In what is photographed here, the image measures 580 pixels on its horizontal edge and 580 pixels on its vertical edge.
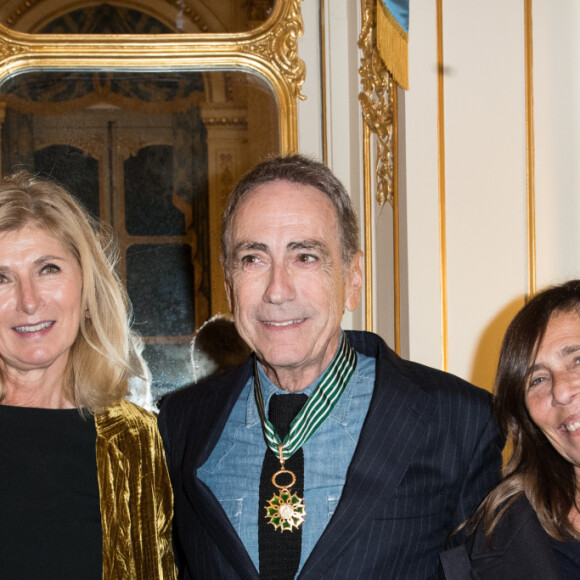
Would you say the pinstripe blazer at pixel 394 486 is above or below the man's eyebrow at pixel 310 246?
below

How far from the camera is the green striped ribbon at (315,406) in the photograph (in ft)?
5.45

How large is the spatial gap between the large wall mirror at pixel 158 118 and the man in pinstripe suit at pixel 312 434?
1196 mm

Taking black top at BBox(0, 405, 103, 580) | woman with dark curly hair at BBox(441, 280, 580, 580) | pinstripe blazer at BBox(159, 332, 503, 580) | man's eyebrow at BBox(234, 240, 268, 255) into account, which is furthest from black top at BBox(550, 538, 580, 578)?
black top at BBox(0, 405, 103, 580)

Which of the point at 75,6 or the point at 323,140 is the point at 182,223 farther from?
the point at 75,6

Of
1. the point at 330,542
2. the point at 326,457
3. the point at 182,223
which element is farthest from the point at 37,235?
the point at 182,223

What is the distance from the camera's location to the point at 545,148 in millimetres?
2490

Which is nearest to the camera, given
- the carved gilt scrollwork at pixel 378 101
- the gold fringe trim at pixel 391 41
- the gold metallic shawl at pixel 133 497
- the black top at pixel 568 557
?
the black top at pixel 568 557

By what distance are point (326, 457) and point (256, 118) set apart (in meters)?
1.81

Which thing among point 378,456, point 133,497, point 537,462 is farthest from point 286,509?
point 537,462

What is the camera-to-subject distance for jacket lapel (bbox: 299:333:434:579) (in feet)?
4.96

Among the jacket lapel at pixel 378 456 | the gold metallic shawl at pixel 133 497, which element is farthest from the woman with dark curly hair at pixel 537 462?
the gold metallic shawl at pixel 133 497

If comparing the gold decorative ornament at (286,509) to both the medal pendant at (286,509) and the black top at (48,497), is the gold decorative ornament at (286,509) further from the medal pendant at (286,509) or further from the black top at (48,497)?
the black top at (48,497)

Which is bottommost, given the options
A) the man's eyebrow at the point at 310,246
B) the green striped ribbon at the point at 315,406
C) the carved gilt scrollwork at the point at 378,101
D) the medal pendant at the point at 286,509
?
the medal pendant at the point at 286,509

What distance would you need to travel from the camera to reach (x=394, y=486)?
156 centimetres
